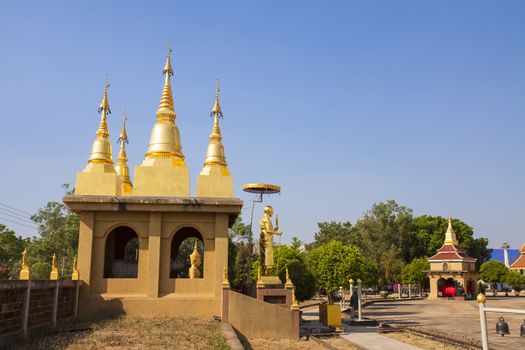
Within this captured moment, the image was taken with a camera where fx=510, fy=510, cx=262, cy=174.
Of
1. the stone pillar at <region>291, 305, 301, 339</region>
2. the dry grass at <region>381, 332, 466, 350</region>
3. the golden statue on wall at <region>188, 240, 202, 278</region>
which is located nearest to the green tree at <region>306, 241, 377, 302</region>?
the dry grass at <region>381, 332, 466, 350</region>

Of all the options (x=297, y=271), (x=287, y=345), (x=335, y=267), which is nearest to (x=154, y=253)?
(x=287, y=345)

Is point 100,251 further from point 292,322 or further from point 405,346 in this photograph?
point 405,346

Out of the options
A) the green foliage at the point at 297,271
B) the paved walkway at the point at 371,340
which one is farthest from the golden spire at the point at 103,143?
the green foliage at the point at 297,271

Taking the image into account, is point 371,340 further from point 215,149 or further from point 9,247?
point 9,247

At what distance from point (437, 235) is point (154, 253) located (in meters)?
60.2

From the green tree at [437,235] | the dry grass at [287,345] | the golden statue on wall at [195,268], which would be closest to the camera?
the dry grass at [287,345]

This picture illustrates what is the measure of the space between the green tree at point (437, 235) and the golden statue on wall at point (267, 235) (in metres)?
53.5

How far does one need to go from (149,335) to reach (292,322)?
19.9ft

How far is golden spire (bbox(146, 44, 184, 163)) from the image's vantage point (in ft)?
67.3

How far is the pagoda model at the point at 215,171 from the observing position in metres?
19.6

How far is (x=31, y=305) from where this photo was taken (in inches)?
536

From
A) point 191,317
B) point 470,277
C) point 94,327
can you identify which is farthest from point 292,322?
point 470,277

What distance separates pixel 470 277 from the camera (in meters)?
55.3

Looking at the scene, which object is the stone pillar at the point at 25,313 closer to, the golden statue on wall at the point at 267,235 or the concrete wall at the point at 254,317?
the concrete wall at the point at 254,317
